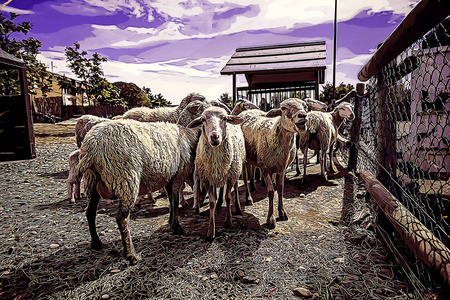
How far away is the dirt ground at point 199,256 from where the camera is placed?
7.98 feet

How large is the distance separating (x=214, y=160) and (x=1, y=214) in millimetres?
3989

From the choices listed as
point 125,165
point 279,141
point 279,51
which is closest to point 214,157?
point 279,141

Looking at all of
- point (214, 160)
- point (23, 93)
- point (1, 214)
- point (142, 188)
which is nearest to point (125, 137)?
point (142, 188)

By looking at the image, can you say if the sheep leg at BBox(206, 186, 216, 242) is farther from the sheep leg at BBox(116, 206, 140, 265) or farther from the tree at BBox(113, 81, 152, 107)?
the tree at BBox(113, 81, 152, 107)

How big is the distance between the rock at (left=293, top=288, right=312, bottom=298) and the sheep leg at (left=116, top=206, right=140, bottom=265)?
5.92 feet

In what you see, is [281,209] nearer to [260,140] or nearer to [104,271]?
[260,140]

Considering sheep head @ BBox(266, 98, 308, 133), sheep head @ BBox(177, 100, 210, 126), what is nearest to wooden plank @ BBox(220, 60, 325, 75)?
sheep head @ BBox(177, 100, 210, 126)

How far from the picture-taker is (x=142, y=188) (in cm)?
327

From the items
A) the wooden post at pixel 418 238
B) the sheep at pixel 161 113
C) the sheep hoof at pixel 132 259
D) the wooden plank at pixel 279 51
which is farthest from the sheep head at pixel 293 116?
the wooden plank at pixel 279 51

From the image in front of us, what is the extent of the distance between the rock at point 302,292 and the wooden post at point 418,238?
99 centimetres

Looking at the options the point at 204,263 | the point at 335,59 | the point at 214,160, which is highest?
the point at 335,59

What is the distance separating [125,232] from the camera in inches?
112

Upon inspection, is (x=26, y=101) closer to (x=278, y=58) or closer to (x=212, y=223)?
(x=212, y=223)

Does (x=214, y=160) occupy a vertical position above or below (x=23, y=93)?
below
